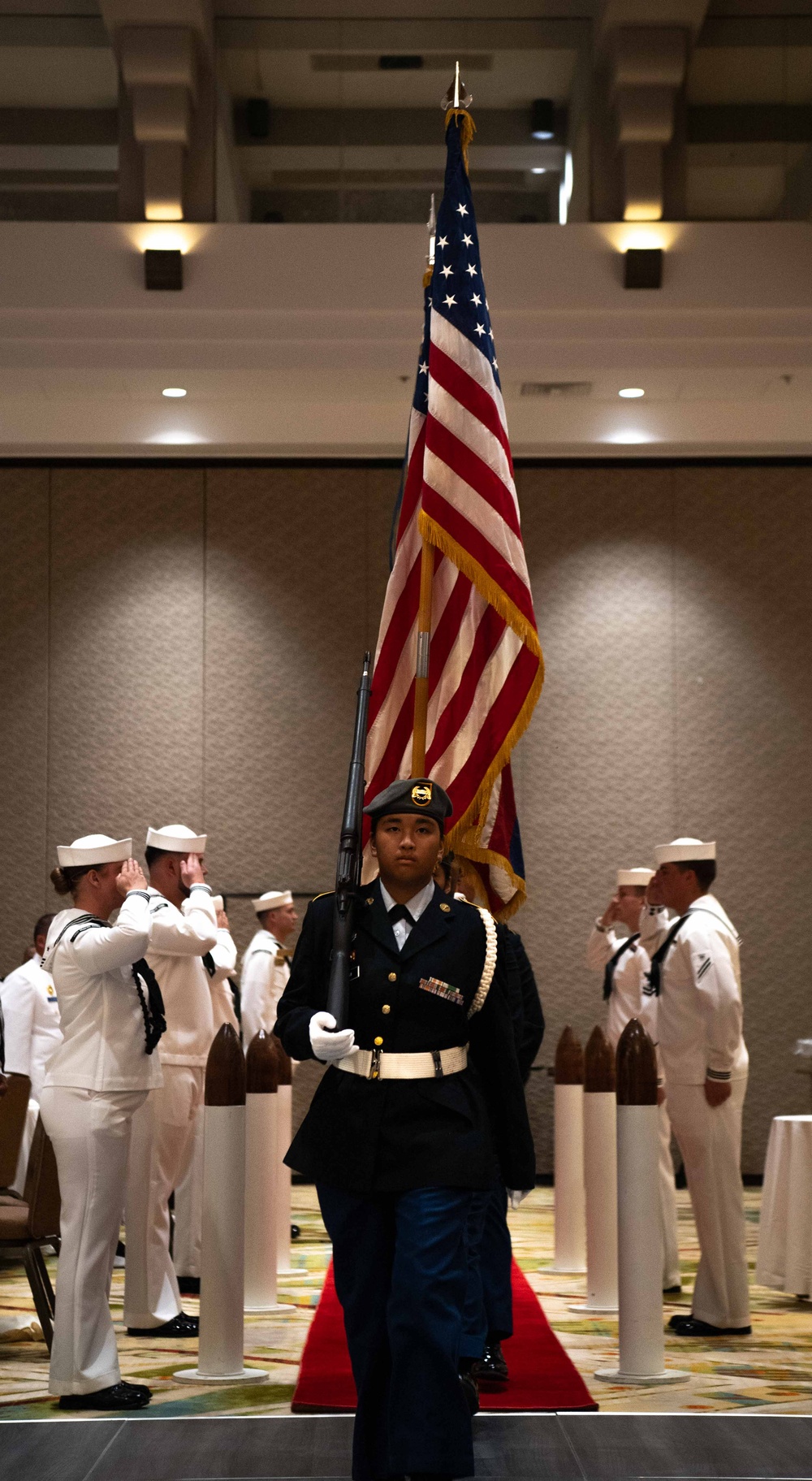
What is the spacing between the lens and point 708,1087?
6.00 meters

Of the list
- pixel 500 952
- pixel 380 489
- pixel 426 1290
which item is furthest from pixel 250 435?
pixel 426 1290

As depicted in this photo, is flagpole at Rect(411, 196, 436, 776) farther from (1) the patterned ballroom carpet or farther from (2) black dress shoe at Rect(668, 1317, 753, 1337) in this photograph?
(2) black dress shoe at Rect(668, 1317, 753, 1337)

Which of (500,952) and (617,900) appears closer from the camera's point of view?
(500,952)

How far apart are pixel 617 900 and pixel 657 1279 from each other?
14.1 ft

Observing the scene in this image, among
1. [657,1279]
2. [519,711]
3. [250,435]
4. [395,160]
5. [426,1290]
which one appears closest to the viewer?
[426,1290]

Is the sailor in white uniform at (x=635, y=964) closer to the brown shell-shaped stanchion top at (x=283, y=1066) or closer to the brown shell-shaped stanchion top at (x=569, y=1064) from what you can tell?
the brown shell-shaped stanchion top at (x=569, y=1064)

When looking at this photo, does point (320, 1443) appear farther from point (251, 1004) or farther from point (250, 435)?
point (250, 435)

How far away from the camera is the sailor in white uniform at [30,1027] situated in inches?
297

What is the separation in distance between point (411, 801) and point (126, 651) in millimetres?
8976

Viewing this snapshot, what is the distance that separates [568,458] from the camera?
40.5 ft

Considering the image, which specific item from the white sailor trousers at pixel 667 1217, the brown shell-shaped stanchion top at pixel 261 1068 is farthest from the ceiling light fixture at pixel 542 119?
the brown shell-shaped stanchion top at pixel 261 1068

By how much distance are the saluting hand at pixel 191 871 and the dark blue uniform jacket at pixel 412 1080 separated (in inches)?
98.4

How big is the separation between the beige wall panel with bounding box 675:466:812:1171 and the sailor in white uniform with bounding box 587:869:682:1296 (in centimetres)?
178

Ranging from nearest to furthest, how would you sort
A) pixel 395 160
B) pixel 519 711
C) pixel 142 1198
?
pixel 519 711, pixel 142 1198, pixel 395 160
